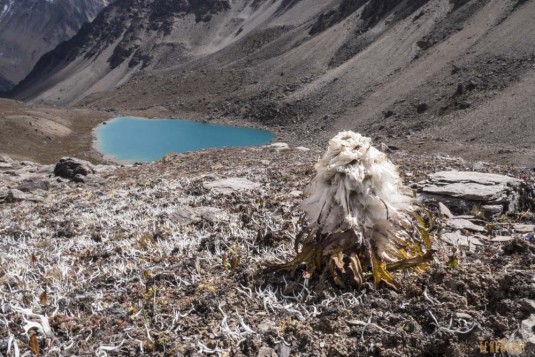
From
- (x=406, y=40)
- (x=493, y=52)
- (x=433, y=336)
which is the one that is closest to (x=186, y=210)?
(x=433, y=336)

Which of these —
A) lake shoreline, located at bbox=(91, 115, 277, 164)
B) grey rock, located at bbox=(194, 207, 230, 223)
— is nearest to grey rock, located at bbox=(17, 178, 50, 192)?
grey rock, located at bbox=(194, 207, 230, 223)

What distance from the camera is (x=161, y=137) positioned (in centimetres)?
5031

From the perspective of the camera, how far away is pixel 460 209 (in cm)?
652

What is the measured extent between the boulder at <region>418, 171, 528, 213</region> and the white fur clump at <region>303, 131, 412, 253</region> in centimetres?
321

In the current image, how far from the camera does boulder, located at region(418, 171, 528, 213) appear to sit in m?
6.36

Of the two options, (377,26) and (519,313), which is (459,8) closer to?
(377,26)

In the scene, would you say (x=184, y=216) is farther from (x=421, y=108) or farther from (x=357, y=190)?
(x=421, y=108)

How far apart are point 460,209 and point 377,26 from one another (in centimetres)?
6161

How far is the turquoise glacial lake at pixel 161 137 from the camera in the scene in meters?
40.9

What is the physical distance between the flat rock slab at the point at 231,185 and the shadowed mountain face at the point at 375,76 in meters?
20.1

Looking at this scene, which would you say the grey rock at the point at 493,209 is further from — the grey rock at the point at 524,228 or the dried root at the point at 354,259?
the dried root at the point at 354,259

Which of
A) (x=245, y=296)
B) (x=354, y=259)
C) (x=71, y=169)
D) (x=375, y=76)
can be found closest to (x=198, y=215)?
(x=245, y=296)

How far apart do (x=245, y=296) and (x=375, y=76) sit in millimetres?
49583

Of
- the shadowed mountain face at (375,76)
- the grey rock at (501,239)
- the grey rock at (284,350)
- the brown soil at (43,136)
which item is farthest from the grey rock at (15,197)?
the brown soil at (43,136)
